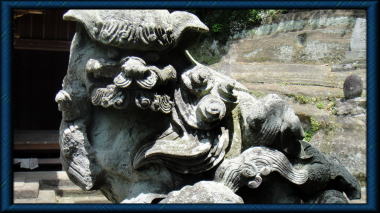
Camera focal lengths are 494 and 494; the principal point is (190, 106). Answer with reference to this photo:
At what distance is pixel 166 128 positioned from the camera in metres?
1.91

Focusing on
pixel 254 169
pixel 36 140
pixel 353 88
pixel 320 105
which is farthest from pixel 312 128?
pixel 36 140

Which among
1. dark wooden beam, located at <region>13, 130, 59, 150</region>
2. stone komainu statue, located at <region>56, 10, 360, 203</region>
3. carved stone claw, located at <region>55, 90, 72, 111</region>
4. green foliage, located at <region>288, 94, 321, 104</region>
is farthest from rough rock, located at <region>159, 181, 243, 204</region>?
dark wooden beam, located at <region>13, 130, 59, 150</region>

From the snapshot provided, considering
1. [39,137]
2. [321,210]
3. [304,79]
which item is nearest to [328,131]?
[304,79]

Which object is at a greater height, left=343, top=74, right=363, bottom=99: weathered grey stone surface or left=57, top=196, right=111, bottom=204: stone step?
left=343, top=74, right=363, bottom=99: weathered grey stone surface

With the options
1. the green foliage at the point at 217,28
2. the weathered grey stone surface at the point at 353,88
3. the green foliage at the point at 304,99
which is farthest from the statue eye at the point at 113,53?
the green foliage at the point at 217,28

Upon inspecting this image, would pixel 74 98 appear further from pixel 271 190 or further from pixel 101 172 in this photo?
pixel 271 190

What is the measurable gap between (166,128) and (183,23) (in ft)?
1.33

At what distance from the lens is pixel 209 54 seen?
8297 millimetres

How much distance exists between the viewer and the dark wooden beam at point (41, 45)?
6484 millimetres

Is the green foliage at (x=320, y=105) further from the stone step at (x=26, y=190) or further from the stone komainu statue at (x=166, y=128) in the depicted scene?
the stone step at (x=26, y=190)

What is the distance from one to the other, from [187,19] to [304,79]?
12.0ft

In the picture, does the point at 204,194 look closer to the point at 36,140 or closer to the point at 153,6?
the point at 153,6

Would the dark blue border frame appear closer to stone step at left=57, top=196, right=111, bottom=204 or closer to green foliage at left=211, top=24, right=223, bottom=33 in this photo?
stone step at left=57, top=196, right=111, bottom=204

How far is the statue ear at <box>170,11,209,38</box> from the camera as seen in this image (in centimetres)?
182
